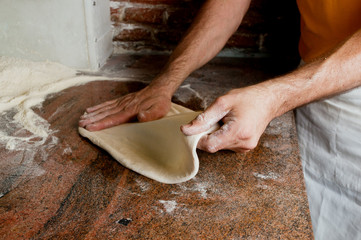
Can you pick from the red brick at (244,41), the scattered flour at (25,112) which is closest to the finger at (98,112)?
Answer: the scattered flour at (25,112)

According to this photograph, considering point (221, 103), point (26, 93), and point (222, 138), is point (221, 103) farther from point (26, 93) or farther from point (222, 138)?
point (26, 93)

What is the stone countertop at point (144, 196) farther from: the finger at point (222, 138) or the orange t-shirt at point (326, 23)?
the orange t-shirt at point (326, 23)

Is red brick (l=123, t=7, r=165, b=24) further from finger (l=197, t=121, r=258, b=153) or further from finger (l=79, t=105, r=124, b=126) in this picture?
finger (l=197, t=121, r=258, b=153)

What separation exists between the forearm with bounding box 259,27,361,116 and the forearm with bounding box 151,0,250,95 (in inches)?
19.3

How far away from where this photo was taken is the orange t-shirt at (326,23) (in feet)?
3.82

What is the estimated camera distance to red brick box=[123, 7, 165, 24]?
1815 mm

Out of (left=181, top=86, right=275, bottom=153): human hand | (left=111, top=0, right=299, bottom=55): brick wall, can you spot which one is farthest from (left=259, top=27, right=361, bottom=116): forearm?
(left=111, top=0, right=299, bottom=55): brick wall

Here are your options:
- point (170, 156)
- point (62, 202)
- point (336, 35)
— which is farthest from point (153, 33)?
point (62, 202)

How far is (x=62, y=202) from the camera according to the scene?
31.9 inches

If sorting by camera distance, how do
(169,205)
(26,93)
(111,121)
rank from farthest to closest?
(26,93) → (111,121) → (169,205)

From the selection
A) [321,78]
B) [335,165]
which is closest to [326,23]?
[321,78]

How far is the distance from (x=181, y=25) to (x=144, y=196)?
125 cm

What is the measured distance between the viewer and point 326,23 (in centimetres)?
124

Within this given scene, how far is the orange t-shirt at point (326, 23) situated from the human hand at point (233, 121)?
387mm
